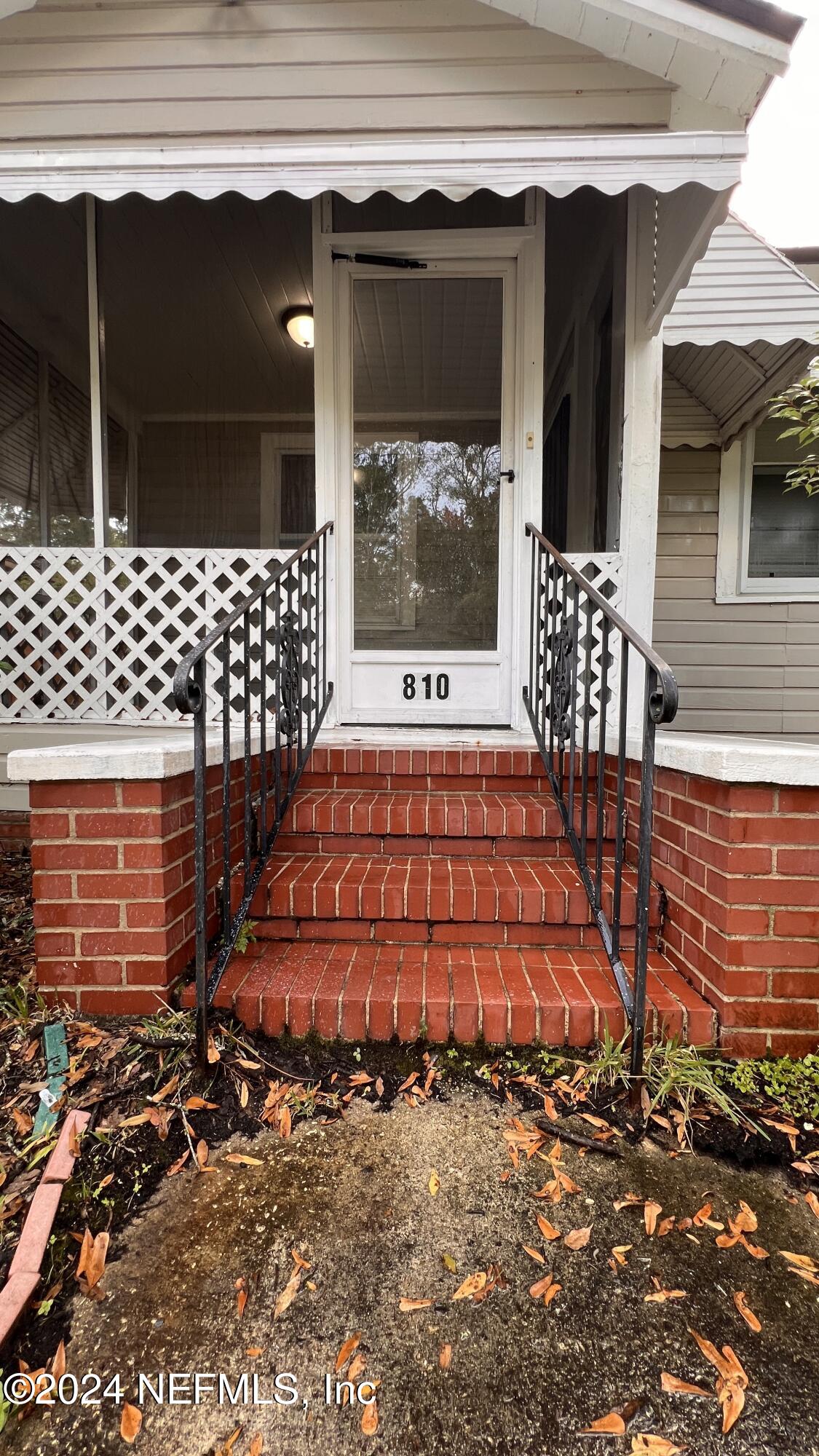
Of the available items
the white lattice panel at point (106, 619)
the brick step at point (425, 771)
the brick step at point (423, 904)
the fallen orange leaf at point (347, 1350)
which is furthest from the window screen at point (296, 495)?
the fallen orange leaf at point (347, 1350)

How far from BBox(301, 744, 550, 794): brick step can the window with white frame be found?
279 cm

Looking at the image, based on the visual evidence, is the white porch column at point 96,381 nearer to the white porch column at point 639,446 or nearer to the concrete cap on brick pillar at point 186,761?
the concrete cap on brick pillar at point 186,761

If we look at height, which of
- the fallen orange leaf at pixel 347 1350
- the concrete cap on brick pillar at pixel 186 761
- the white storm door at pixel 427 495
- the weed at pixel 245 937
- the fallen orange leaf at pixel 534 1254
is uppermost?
the white storm door at pixel 427 495

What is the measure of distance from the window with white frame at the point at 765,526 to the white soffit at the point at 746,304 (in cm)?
107

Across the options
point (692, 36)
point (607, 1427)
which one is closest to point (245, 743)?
point (607, 1427)

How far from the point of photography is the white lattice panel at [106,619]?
3123mm

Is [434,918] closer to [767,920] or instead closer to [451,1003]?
[451,1003]

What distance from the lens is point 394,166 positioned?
220 cm

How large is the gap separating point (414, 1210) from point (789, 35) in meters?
3.58

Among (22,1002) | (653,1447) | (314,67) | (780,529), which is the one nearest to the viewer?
(653,1447)

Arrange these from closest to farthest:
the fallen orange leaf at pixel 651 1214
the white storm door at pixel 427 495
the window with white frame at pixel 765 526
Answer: the fallen orange leaf at pixel 651 1214, the white storm door at pixel 427 495, the window with white frame at pixel 765 526

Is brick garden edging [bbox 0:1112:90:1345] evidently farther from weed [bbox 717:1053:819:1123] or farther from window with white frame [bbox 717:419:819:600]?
window with white frame [bbox 717:419:819:600]

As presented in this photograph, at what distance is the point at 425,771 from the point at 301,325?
10.9 ft

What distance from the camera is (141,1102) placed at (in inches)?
58.2
